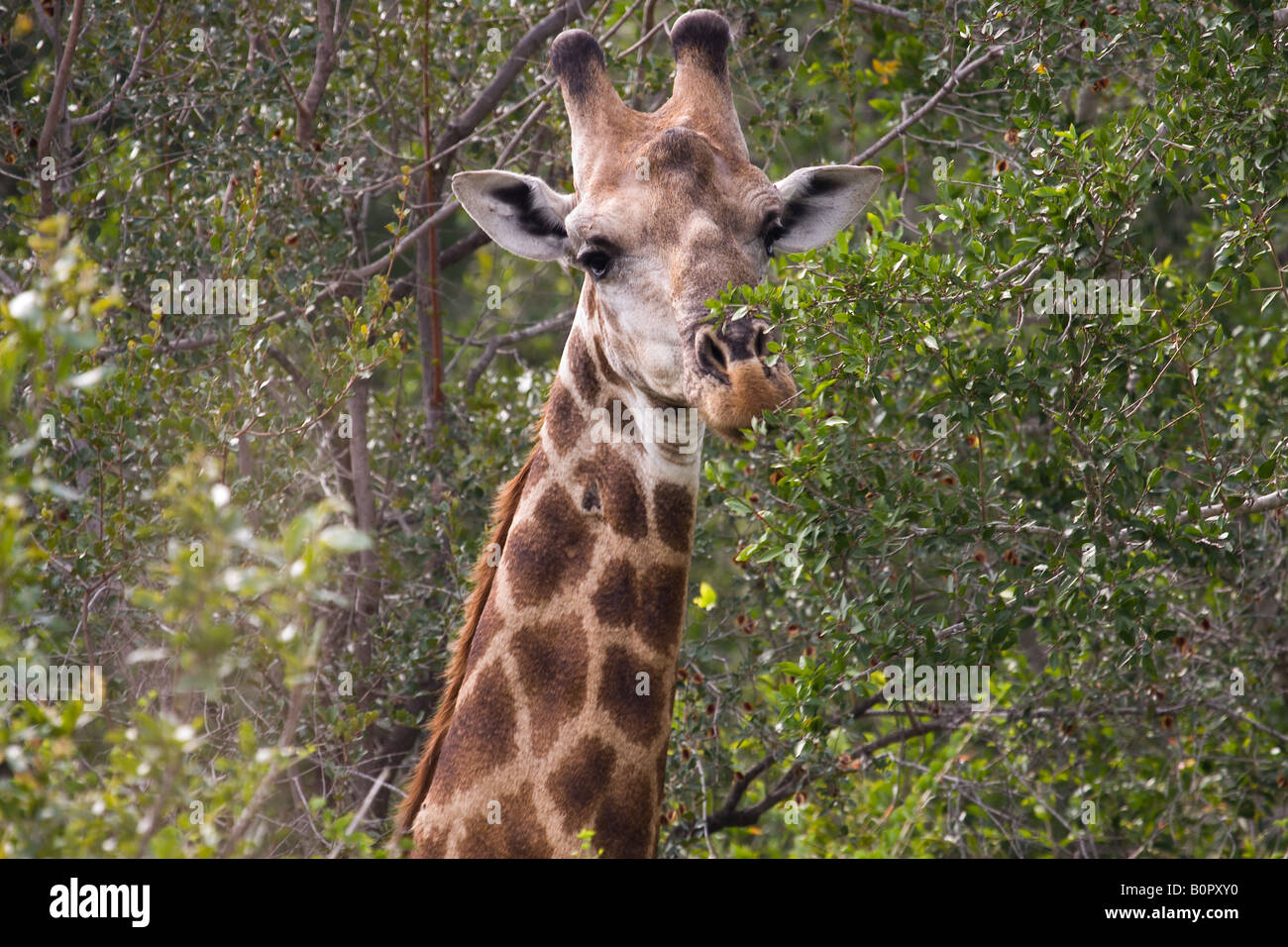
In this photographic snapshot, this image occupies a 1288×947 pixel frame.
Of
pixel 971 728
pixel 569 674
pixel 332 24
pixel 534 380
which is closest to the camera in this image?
pixel 569 674

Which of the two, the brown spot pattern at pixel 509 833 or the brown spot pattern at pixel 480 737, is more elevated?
the brown spot pattern at pixel 480 737

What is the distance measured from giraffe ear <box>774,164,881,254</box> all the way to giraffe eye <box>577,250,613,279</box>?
0.73 metres

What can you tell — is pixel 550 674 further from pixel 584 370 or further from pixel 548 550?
pixel 584 370

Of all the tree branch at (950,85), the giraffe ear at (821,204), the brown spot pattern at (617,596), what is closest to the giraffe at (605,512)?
the brown spot pattern at (617,596)

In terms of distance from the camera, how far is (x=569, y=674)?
3842 mm

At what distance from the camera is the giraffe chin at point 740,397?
3436mm

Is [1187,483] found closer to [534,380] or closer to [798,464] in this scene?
[798,464]

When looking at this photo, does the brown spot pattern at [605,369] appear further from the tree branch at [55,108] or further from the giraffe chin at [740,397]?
the tree branch at [55,108]

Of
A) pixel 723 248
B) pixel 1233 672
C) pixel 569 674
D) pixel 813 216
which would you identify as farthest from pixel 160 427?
pixel 1233 672

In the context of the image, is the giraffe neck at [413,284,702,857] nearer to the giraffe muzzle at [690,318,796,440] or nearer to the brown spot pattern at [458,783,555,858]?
the brown spot pattern at [458,783,555,858]

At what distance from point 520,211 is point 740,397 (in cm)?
129

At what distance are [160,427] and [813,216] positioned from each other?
7.98ft

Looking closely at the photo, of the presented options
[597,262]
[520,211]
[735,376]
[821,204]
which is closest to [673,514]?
[735,376]

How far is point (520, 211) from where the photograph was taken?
14.1 feet
